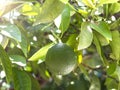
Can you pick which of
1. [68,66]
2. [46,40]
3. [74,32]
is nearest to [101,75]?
[46,40]

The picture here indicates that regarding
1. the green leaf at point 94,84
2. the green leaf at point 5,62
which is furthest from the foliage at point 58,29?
the green leaf at point 94,84

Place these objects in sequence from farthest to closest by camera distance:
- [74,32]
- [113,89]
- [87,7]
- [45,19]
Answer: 1. [113,89]
2. [74,32]
3. [87,7]
4. [45,19]

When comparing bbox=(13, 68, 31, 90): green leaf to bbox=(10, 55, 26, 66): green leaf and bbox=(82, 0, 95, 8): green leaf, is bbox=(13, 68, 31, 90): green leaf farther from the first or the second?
bbox=(82, 0, 95, 8): green leaf

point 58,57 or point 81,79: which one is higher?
point 58,57

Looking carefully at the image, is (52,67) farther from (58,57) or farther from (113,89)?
(113,89)

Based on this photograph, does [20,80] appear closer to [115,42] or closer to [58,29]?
[58,29]

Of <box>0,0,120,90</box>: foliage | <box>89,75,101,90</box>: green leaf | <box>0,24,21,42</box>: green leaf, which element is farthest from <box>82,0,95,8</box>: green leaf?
<box>89,75,101,90</box>: green leaf

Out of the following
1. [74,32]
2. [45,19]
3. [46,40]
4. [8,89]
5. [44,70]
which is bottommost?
[8,89]
